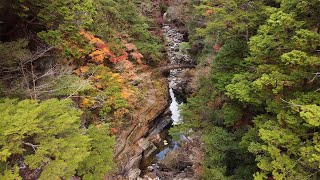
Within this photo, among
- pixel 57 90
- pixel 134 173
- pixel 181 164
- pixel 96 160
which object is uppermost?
pixel 57 90

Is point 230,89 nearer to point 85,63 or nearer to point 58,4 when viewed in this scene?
point 58,4

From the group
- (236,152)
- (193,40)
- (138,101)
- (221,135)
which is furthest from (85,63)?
(193,40)

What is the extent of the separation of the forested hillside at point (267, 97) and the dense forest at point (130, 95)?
38 millimetres

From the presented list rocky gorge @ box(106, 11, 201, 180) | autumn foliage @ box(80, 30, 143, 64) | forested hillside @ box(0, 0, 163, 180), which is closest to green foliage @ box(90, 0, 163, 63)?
forested hillside @ box(0, 0, 163, 180)

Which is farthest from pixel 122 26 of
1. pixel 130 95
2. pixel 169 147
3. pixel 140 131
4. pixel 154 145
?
pixel 169 147

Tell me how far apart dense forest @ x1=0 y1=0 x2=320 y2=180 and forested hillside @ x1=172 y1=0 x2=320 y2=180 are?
0.04 meters

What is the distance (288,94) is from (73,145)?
6807 millimetres

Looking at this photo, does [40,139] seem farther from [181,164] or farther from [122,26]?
[122,26]

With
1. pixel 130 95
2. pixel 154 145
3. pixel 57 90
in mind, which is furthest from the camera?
pixel 154 145

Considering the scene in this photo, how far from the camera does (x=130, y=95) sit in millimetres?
15180

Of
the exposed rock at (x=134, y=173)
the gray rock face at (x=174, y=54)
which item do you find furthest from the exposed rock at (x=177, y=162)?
the gray rock face at (x=174, y=54)

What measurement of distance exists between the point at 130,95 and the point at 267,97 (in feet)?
28.5

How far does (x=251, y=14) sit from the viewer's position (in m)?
11.0

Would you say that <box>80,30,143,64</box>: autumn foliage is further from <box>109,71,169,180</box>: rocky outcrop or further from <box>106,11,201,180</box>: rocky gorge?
<box>106,11,201,180</box>: rocky gorge
